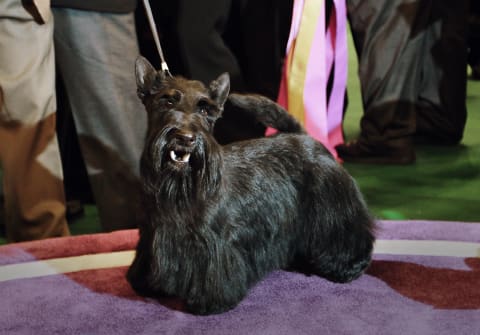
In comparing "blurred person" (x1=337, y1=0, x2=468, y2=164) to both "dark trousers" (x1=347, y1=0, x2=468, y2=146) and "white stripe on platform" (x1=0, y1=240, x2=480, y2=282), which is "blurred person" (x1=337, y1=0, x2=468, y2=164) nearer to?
"dark trousers" (x1=347, y1=0, x2=468, y2=146)

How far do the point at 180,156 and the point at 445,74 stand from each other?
117 inches

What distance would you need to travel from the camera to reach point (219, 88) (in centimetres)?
194

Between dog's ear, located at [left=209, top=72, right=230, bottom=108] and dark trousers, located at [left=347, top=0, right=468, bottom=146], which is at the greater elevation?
dog's ear, located at [left=209, top=72, right=230, bottom=108]

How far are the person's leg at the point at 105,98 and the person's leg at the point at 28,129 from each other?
85 millimetres

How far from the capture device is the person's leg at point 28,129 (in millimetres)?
2555

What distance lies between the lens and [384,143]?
401 cm

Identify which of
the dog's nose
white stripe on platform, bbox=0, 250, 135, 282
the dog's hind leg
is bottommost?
white stripe on platform, bbox=0, 250, 135, 282

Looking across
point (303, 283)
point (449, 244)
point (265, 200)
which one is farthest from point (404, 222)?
point (265, 200)

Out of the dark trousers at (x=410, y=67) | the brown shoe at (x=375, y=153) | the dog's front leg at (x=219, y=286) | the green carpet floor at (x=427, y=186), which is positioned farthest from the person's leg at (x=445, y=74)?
the dog's front leg at (x=219, y=286)

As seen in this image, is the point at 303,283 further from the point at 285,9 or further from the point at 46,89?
the point at 285,9

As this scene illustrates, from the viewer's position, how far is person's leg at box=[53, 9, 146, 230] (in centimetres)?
265

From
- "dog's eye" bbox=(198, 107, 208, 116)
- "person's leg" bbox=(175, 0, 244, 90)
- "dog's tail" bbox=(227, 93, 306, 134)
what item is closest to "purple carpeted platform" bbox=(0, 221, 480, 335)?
"dog's tail" bbox=(227, 93, 306, 134)

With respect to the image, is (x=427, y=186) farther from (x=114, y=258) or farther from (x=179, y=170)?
(x=179, y=170)

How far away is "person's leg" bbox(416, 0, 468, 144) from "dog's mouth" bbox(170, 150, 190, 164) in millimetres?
2858
